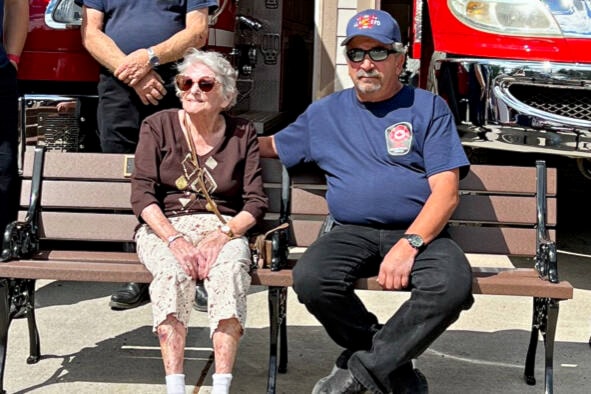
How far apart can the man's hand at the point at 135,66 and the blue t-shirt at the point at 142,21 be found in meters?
0.08

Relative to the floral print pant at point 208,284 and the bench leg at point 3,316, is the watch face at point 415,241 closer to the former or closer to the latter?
the floral print pant at point 208,284

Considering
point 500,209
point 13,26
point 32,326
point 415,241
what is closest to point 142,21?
point 13,26

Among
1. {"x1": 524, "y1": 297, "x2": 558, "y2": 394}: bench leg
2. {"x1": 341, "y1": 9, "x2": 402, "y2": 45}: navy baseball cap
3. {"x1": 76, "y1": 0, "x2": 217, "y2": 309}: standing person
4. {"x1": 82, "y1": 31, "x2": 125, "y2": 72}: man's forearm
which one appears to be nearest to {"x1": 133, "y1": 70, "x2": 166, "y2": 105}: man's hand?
{"x1": 76, "y1": 0, "x2": 217, "y2": 309}: standing person

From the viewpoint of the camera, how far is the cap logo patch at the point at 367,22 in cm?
335

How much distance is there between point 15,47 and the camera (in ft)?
13.1

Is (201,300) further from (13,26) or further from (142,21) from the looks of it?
(13,26)

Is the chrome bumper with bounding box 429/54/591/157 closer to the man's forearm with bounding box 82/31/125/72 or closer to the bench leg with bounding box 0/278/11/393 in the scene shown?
the man's forearm with bounding box 82/31/125/72

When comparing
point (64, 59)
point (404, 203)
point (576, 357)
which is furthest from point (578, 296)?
point (64, 59)

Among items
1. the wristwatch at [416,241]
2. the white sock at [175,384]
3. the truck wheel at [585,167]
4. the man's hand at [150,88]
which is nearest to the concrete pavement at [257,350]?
the white sock at [175,384]

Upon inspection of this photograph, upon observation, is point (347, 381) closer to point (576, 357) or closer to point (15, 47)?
point (576, 357)

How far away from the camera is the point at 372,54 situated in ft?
11.1

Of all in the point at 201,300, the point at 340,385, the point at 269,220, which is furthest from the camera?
the point at 201,300

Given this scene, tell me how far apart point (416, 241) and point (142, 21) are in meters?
1.67

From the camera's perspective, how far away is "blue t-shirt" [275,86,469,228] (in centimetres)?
332
